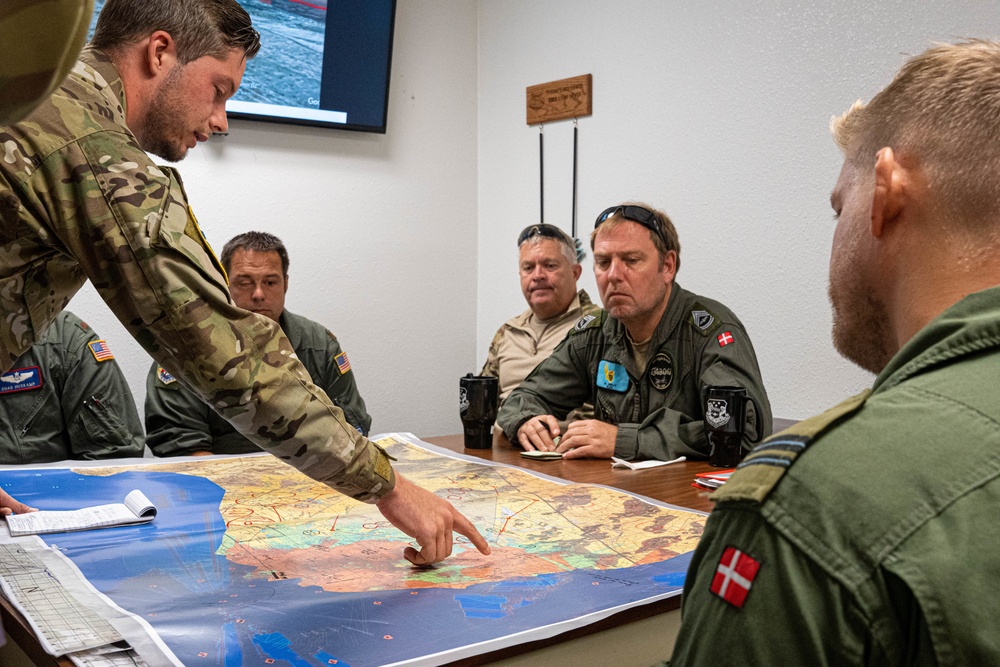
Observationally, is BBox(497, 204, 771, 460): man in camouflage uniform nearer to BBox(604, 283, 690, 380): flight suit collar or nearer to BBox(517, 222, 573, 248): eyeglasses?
BBox(604, 283, 690, 380): flight suit collar

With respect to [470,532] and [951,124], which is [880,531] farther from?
[470,532]

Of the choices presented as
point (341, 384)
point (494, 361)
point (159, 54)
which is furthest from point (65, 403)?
point (494, 361)

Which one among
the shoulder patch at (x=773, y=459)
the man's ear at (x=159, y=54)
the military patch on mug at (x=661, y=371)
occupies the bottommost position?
the military patch on mug at (x=661, y=371)

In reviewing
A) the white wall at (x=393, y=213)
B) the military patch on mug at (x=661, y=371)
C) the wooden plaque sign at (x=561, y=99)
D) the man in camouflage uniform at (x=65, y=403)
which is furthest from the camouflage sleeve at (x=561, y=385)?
the white wall at (x=393, y=213)

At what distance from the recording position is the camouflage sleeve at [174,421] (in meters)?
2.66

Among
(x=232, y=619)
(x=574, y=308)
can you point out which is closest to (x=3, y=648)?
(x=232, y=619)

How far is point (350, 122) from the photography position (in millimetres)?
4145

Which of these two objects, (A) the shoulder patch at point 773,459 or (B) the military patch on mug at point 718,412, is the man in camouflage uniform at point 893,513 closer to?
(A) the shoulder patch at point 773,459

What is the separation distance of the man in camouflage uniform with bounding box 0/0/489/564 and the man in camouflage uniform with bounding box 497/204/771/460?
1.00 metres

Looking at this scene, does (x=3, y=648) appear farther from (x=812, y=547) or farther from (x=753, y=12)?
(x=753, y=12)

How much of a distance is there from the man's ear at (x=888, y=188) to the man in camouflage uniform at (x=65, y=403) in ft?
7.62

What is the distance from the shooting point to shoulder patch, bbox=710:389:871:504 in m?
0.59

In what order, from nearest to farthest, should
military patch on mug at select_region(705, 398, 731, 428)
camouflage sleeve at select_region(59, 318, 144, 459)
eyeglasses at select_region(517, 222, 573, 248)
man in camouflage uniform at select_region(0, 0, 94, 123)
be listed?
man in camouflage uniform at select_region(0, 0, 94, 123) → military patch on mug at select_region(705, 398, 731, 428) → camouflage sleeve at select_region(59, 318, 144, 459) → eyeglasses at select_region(517, 222, 573, 248)

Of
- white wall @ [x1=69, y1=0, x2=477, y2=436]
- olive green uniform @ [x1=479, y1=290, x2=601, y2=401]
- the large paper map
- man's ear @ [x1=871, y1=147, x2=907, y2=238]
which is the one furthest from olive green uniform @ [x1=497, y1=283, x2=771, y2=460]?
white wall @ [x1=69, y1=0, x2=477, y2=436]
